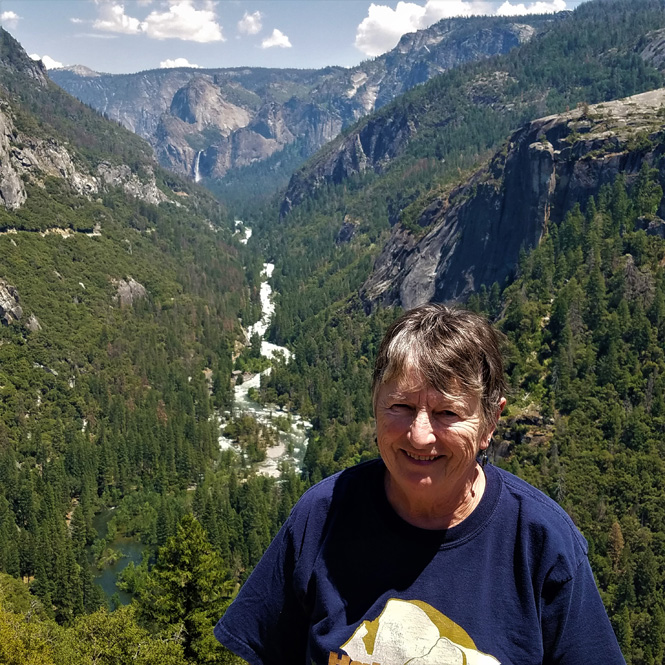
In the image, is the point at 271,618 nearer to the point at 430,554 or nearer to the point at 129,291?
the point at 430,554

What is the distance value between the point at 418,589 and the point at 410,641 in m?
0.34

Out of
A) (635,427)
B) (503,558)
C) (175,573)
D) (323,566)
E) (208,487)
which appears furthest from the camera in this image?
(208,487)

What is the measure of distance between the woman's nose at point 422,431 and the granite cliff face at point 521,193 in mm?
83053

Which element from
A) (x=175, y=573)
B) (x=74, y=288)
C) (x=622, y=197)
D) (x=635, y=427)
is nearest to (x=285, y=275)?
(x=74, y=288)

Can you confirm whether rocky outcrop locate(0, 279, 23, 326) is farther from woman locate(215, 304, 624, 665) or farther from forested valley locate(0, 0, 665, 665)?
woman locate(215, 304, 624, 665)

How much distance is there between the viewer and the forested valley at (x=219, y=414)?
4447cm

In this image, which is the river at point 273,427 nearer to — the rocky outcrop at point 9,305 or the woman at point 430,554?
the rocky outcrop at point 9,305

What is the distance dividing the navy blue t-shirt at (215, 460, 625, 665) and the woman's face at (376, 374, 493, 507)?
282 mm

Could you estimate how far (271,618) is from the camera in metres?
5.21

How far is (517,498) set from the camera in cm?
484

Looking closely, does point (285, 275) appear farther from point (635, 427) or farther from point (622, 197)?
point (635, 427)

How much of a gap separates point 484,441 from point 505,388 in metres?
0.45

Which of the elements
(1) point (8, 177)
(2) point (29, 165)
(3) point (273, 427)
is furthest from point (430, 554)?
(2) point (29, 165)

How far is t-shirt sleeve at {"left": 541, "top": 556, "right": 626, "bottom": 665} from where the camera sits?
439 cm
